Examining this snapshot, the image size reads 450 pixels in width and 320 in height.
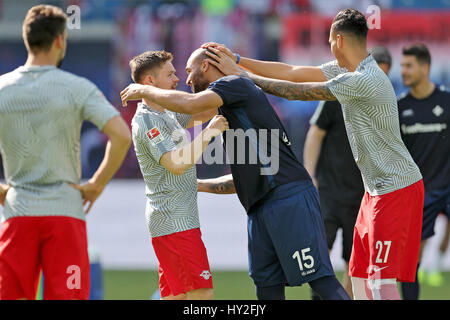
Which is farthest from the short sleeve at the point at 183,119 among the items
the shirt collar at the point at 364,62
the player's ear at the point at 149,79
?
the shirt collar at the point at 364,62


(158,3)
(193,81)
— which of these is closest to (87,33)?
(158,3)

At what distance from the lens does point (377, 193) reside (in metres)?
4.52

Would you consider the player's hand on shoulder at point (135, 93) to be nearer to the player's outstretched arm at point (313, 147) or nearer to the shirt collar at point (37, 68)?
the shirt collar at point (37, 68)

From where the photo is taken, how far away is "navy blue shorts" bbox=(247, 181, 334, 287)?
4078mm

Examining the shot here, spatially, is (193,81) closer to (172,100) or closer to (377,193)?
(172,100)

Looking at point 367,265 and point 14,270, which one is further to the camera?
point 367,265

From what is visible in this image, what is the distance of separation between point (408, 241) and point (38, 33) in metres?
2.59

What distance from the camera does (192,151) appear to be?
4.18m

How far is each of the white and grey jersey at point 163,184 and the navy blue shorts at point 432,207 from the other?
106 inches

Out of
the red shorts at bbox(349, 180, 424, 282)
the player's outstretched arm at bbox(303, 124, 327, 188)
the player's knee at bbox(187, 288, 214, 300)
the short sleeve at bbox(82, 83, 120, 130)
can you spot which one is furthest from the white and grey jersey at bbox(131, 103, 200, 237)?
the player's outstretched arm at bbox(303, 124, 327, 188)

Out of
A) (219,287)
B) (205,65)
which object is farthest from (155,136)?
(219,287)

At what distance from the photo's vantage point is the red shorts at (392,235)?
4.45 meters
